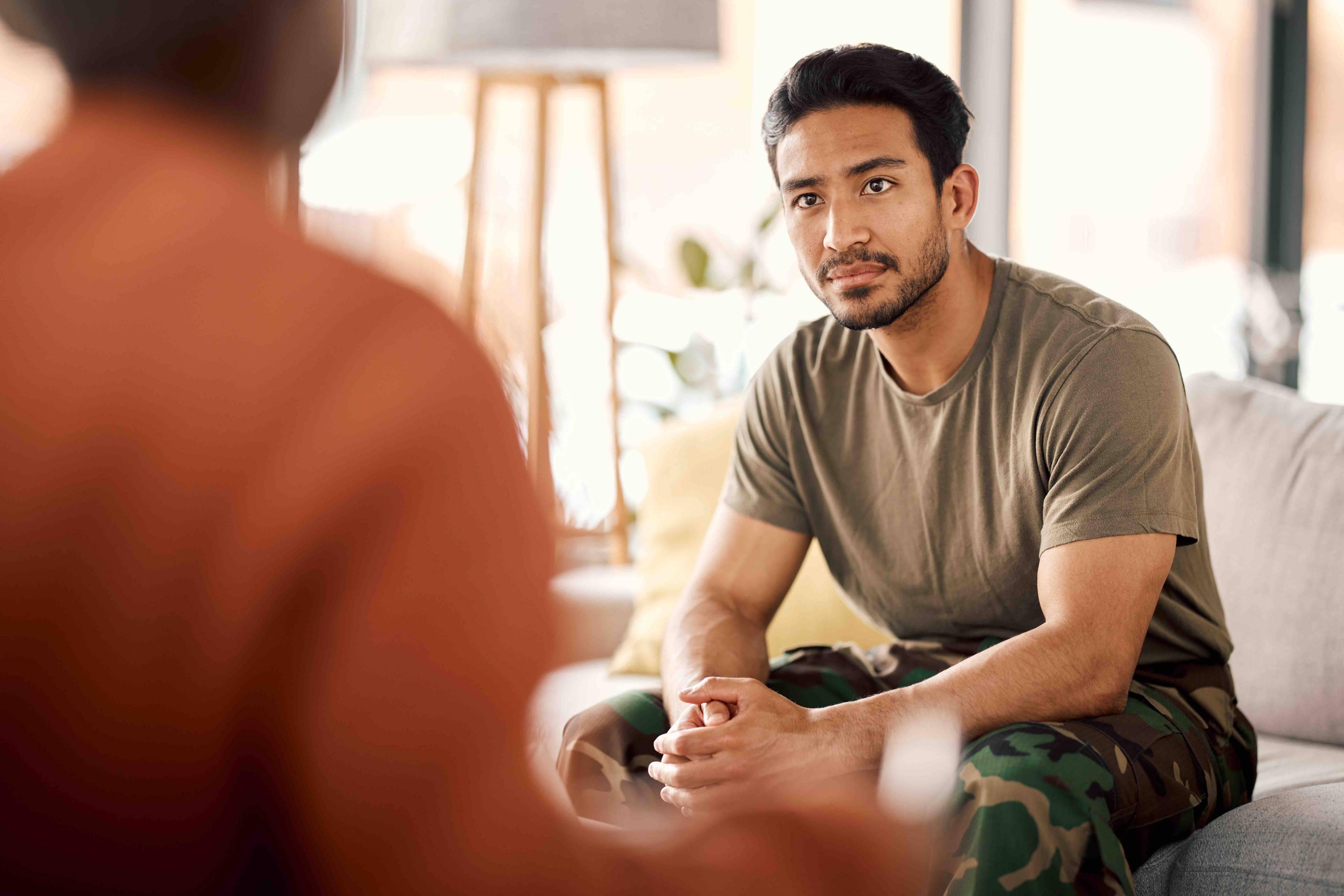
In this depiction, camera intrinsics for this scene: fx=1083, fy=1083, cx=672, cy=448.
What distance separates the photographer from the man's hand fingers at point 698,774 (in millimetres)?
1110

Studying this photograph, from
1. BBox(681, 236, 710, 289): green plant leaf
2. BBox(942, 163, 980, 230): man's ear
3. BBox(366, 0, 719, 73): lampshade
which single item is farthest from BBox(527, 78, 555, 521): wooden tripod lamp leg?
BBox(942, 163, 980, 230): man's ear

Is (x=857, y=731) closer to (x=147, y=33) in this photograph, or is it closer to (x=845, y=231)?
(x=845, y=231)

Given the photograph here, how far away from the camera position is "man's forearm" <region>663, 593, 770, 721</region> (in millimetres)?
1352

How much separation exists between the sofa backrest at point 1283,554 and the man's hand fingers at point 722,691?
80 centimetres

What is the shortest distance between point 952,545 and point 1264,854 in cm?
47

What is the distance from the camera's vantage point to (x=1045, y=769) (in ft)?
3.30

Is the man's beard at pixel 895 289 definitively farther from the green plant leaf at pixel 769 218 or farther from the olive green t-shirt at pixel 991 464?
the green plant leaf at pixel 769 218

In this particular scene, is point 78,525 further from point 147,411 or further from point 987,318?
point 987,318

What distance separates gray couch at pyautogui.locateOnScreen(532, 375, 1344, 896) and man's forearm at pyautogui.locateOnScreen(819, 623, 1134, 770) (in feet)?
0.68

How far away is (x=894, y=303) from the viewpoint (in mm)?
1372

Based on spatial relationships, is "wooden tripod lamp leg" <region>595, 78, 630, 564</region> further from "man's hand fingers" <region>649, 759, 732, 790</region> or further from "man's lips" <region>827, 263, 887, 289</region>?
"man's hand fingers" <region>649, 759, 732, 790</region>

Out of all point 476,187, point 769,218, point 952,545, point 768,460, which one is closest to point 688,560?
point 768,460

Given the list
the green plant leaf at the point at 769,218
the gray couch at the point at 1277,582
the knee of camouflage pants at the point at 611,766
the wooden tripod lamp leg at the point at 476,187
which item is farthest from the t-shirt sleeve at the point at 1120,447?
the green plant leaf at the point at 769,218

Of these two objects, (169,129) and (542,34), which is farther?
(542,34)
